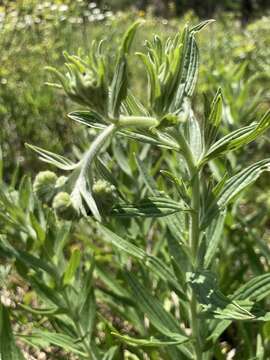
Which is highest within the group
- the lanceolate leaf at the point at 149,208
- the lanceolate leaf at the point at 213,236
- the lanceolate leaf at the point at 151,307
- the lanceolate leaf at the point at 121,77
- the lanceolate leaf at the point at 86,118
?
the lanceolate leaf at the point at 121,77

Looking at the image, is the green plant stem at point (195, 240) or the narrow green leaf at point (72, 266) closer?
the green plant stem at point (195, 240)

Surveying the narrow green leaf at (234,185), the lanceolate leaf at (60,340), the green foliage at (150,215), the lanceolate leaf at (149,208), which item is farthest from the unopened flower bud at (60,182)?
the lanceolate leaf at (60,340)

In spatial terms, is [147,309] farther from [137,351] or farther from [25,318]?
[25,318]

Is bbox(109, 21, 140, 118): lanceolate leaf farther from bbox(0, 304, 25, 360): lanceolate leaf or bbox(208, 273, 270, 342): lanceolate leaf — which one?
bbox(0, 304, 25, 360): lanceolate leaf

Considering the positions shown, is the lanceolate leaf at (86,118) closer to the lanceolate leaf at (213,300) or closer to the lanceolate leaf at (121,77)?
the lanceolate leaf at (121,77)

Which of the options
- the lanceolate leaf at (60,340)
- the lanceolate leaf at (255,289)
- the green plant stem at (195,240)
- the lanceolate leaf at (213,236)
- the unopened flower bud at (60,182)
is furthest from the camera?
the lanceolate leaf at (60,340)

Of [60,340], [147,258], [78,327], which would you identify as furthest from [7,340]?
[147,258]

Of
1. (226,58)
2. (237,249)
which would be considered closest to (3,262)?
(237,249)
